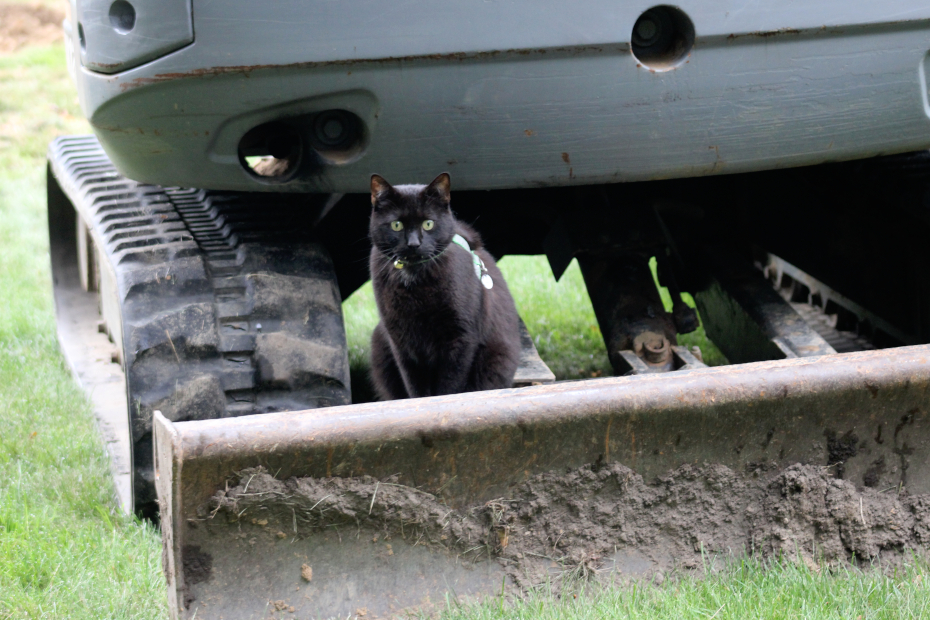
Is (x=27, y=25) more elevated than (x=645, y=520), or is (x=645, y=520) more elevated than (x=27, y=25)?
(x=27, y=25)

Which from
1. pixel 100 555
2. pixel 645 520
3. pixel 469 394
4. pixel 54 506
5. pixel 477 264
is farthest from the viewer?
pixel 477 264

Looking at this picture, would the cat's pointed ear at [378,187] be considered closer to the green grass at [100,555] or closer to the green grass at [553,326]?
the green grass at [100,555]

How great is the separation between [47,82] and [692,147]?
422 inches

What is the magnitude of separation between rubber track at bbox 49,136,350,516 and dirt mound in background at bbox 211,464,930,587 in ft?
1.68

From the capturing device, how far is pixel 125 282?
2.07 meters

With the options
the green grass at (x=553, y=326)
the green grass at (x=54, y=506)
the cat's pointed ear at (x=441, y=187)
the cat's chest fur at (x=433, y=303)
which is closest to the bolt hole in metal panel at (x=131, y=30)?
the cat's pointed ear at (x=441, y=187)

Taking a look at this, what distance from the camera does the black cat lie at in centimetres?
220

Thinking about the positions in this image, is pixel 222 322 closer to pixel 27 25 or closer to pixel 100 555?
pixel 100 555

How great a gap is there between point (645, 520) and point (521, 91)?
0.87m

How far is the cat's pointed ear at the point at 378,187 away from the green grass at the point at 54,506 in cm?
91

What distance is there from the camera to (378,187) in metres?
2.01

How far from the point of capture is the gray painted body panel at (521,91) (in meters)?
1.68

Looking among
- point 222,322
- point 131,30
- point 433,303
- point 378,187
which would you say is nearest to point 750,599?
point 433,303

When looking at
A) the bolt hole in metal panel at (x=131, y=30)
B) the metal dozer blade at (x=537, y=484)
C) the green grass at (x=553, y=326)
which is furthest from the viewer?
the green grass at (x=553, y=326)
